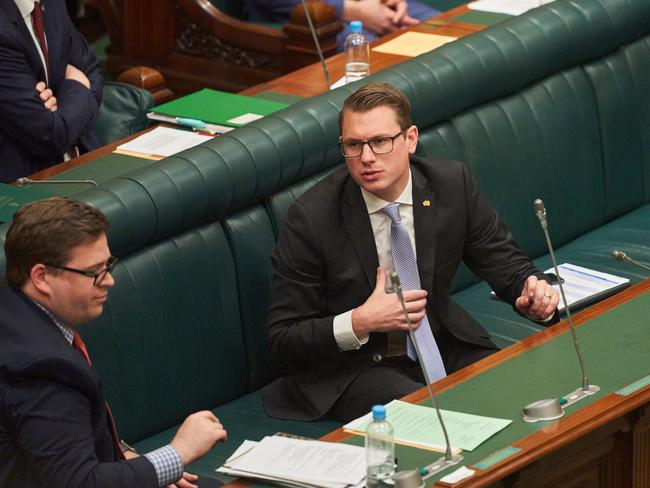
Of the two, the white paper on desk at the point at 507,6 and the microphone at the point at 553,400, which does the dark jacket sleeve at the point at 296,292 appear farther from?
the white paper on desk at the point at 507,6

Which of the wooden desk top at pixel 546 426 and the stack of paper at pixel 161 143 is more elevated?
the stack of paper at pixel 161 143

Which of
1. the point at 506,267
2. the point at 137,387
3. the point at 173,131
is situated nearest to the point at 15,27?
the point at 173,131

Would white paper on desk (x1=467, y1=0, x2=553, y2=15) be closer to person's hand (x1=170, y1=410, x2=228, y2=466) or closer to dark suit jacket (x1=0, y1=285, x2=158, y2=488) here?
person's hand (x1=170, y1=410, x2=228, y2=466)

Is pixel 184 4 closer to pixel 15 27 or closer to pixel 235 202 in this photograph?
pixel 15 27

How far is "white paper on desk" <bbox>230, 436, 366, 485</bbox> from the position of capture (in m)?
2.72

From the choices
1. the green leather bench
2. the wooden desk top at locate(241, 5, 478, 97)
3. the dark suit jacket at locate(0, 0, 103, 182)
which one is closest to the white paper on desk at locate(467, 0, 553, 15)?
the wooden desk top at locate(241, 5, 478, 97)

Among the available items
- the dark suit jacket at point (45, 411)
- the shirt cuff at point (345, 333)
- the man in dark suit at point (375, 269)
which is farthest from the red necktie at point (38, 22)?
the dark suit jacket at point (45, 411)

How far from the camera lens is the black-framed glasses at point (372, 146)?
3.55 metres

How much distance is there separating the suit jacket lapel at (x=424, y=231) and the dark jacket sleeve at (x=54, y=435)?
1270 mm

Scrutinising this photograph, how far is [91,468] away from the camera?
2.63 metres

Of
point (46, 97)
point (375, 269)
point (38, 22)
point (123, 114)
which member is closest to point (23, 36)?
point (38, 22)

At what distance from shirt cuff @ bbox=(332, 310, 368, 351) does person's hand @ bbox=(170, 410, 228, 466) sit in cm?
70

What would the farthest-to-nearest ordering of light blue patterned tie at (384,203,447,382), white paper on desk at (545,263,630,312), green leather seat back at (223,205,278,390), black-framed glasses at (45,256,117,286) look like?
1. white paper on desk at (545,263,630,312)
2. green leather seat back at (223,205,278,390)
3. light blue patterned tie at (384,203,447,382)
4. black-framed glasses at (45,256,117,286)

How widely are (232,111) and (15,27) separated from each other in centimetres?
70
